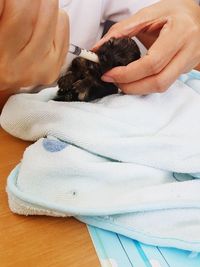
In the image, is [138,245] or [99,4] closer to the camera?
[138,245]

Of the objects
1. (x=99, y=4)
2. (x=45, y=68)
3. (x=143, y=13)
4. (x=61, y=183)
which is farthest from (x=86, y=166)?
(x=99, y=4)

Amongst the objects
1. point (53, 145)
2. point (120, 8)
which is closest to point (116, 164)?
point (53, 145)

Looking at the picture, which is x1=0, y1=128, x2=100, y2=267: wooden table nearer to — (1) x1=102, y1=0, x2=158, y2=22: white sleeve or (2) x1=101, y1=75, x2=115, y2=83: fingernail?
(2) x1=101, y1=75, x2=115, y2=83: fingernail

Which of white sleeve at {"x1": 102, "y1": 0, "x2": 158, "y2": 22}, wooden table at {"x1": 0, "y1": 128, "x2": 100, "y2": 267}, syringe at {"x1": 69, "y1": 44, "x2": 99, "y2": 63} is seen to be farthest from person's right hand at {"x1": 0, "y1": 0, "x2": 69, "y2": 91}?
white sleeve at {"x1": 102, "y1": 0, "x2": 158, "y2": 22}

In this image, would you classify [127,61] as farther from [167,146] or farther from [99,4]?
[99,4]

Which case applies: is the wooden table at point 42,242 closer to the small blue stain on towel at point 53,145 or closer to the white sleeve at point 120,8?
the small blue stain on towel at point 53,145

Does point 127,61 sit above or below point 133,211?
above
